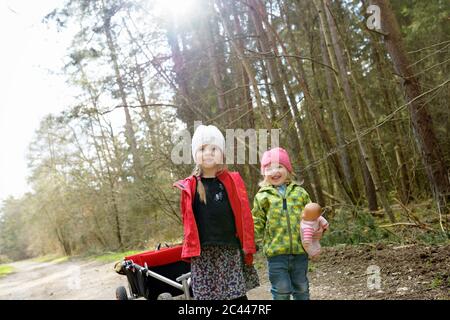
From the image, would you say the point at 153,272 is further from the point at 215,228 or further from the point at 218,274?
the point at 215,228

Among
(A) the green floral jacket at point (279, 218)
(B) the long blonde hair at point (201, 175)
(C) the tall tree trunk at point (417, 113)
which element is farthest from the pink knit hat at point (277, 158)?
(C) the tall tree trunk at point (417, 113)

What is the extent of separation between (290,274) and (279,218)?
0.37 m

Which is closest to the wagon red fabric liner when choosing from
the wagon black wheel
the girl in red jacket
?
the wagon black wheel

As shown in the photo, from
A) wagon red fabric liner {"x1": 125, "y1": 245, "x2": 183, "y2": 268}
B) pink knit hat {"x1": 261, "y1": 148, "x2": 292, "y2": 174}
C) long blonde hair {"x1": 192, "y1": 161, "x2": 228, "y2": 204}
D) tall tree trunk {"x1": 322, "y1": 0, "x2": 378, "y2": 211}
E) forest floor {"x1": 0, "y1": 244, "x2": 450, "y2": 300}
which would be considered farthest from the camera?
tall tree trunk {"x1": 322, "y1": 0, "x2": 378, "y2": 211}

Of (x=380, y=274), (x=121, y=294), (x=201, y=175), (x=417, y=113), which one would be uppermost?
(x=417, y=113)

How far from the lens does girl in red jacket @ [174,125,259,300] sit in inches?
109

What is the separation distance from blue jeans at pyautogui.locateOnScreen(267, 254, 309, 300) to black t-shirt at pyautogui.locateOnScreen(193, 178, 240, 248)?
0.28 metres

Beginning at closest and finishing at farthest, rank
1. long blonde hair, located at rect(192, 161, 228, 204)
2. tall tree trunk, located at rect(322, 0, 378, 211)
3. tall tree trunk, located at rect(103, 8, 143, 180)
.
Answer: long blonde hair, located at rect(192, 161, 228, 204) < tall tree trunk, located at rect(322, 0, 378, 211) < tall tree trunk, located at rect(103, 8, 143, 180)

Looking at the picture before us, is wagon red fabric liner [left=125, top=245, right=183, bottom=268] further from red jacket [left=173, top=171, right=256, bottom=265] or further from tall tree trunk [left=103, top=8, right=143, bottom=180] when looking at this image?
tall tree trunk [left=103, top=8, right=143, bottom=180]

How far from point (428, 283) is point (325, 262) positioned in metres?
2.08

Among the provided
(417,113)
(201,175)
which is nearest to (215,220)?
(201,175)

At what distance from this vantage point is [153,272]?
3.92 meters

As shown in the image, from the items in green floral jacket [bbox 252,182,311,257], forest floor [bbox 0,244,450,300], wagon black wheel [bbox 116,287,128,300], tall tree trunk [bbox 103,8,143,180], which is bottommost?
forest floor [bbox 0,244,450,300]

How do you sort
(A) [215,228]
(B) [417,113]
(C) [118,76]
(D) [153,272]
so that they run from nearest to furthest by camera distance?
(A) [215,228] < (D) [153,272] < (B) [417,113] < (C) [118,76]
